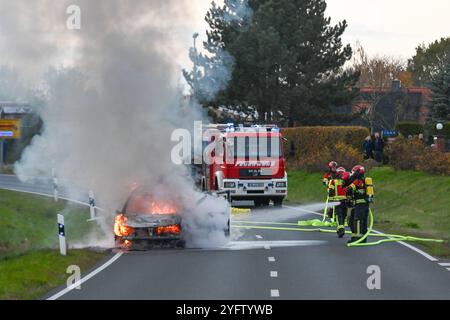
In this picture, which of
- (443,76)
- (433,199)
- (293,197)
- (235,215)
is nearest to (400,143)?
(293,197)

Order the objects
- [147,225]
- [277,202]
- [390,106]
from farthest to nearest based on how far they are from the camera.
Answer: [390,106], [277,202], [147,225]

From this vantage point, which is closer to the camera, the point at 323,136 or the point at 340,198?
the point at 340,198

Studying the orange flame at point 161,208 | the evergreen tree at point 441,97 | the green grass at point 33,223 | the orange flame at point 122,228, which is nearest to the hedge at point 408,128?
the evergreen tree at point 441,97

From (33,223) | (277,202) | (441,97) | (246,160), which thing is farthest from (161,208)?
(441,97)

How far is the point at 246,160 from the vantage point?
36.8 metres

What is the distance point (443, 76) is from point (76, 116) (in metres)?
40.0

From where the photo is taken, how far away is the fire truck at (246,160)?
3641cm

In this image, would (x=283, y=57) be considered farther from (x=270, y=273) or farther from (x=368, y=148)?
(x=270, y=273)

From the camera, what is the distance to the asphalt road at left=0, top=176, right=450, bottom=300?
49.3 feet

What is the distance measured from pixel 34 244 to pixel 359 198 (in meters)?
10.2

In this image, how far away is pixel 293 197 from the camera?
1874 inches

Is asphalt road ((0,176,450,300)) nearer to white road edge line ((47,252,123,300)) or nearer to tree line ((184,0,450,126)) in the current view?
white road edge line ((47,252,123,300))

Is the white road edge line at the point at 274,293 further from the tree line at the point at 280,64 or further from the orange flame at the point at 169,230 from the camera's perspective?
the tree line at the point at 280,64

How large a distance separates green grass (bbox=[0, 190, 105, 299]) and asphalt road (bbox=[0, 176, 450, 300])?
74cm
